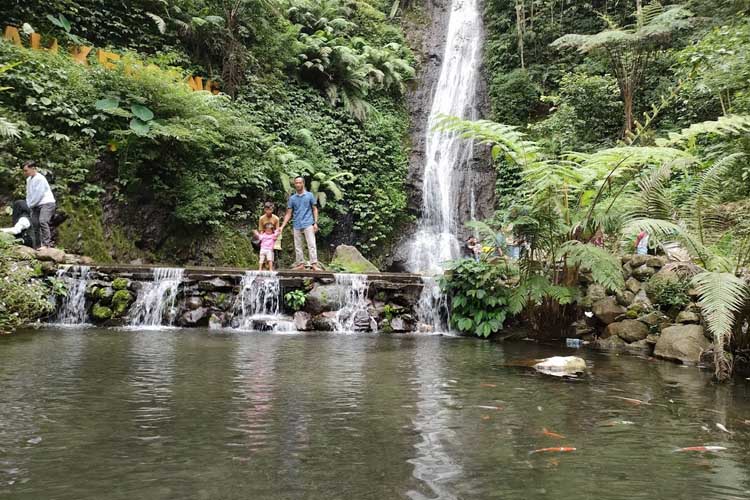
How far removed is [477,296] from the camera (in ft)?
24.3

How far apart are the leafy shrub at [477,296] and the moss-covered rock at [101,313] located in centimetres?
509

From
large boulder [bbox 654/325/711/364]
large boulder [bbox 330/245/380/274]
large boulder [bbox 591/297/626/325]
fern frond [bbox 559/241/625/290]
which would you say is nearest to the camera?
large boulder [bbox 654/325/711/364]

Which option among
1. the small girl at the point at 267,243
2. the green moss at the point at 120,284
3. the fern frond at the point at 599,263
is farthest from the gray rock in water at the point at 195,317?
the fern frond at the point at 599,263

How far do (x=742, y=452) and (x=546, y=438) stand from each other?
0.88 m

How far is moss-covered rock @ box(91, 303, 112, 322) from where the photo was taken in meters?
7.73

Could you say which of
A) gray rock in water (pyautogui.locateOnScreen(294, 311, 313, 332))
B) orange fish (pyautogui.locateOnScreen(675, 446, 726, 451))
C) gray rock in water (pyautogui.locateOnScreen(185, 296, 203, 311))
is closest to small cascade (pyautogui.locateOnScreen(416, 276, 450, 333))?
gray rock in water (pyautogui.locateOnScreen(294, 311, 313, 332))

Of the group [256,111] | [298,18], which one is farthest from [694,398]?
[298,18]

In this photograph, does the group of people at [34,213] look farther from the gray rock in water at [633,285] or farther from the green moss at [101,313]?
the gray rock in water at [633,285]

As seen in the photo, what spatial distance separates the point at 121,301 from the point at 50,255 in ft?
4.78

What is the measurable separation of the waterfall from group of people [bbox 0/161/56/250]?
7731 mm

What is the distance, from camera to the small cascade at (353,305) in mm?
8016

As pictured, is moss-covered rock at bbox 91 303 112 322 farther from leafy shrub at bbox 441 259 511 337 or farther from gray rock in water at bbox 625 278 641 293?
gray rock in water at bbox 625 278 641 293

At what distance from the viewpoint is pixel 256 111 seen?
14.1 metres

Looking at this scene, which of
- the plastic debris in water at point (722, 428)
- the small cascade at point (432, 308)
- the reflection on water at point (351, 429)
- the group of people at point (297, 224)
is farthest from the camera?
the group of people at point (297, 224)
